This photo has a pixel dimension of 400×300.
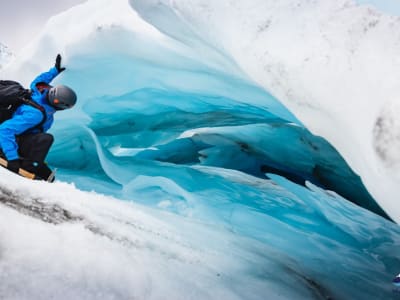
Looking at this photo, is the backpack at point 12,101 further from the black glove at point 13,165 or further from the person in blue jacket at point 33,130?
the black glove at point 13,165

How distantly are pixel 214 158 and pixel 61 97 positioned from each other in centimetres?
343

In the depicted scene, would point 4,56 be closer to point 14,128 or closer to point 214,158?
point 214,158

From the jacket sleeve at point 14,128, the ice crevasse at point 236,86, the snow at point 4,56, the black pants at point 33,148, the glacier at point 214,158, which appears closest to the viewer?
the glacier at point 214,158

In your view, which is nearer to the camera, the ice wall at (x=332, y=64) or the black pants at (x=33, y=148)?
the ice wall at (x=332, y=64)

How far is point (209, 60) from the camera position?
3.14 metres

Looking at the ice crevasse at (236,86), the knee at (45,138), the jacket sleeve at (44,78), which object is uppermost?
the ice crevasse at (236,86)

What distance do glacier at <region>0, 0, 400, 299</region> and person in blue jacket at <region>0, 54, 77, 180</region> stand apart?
0.31m

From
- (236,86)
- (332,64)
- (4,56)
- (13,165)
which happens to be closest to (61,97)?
(13,165)

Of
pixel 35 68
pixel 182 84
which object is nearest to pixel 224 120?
pixel 182 84

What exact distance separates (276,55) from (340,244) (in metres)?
3.06

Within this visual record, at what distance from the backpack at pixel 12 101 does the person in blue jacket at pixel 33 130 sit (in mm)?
20

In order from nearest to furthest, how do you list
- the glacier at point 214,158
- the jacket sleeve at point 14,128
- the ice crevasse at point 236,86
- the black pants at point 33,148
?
the glacier at point 214,158, the ice crevasse at point 236,86, the jacket sleeve at point 14,128, the black pants at point 33,148

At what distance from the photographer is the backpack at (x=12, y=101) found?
2537 millimetres

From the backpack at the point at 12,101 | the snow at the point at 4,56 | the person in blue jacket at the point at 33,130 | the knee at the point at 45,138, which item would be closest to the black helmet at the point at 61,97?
the person in blue jacket at the point at 33,130
